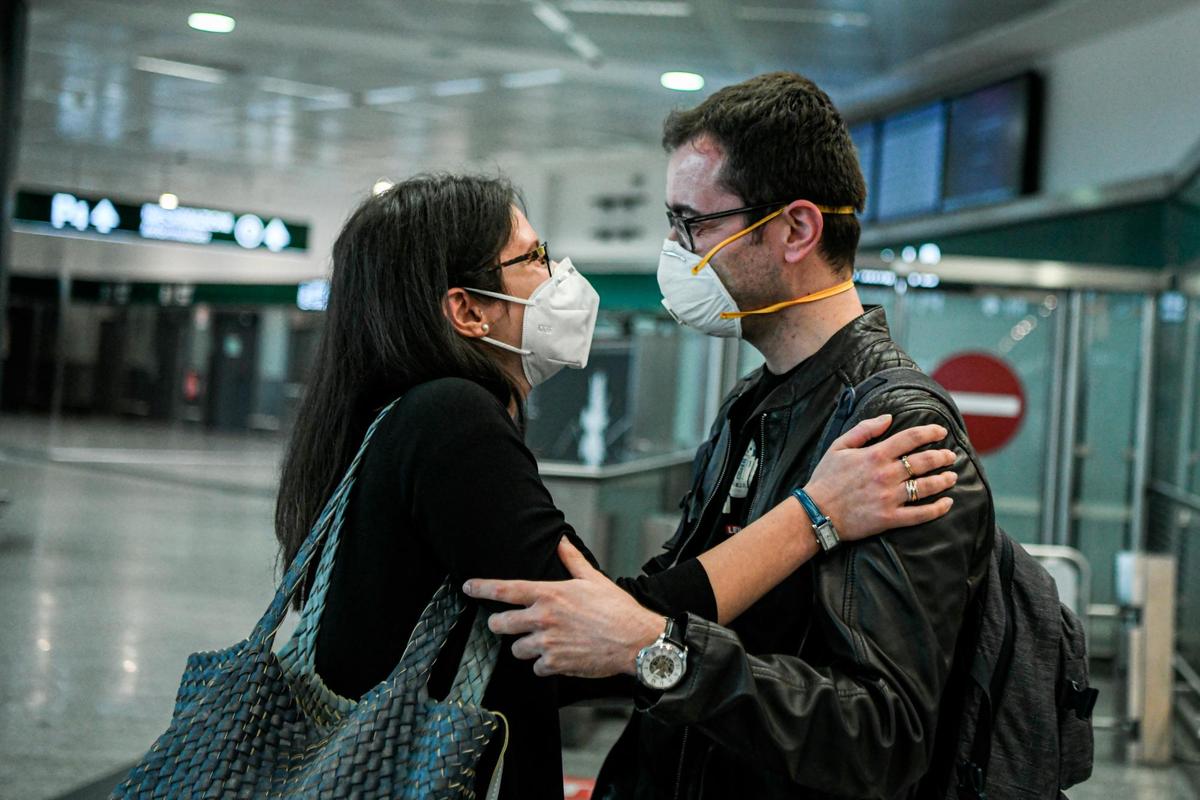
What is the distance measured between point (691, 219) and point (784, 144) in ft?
0.61

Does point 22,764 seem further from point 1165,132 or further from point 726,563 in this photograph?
point 1165,132

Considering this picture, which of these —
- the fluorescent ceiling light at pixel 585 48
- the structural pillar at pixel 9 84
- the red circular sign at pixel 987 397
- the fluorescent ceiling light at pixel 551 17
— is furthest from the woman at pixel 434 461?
the fluorescent ceiling light at pixel 585 48

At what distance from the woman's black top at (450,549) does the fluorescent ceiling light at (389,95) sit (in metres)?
9.53

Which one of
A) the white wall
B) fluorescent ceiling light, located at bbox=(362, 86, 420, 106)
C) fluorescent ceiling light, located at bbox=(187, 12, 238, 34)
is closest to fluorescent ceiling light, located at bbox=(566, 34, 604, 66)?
fluorescent ceiling light, located at bbox=(362, 86, 420, 106)

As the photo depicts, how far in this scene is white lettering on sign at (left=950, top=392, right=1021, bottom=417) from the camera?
648cm

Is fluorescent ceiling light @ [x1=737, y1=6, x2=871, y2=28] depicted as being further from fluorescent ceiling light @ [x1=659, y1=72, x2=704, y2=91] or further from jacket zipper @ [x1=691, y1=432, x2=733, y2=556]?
jacket zipper @ [x1=691, y1=432, x2=733, y2=556]

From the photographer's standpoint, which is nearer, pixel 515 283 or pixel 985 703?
pixel 985 703

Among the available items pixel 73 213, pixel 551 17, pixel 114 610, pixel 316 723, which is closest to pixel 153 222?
pixel 73 213

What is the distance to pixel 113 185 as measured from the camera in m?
17.2

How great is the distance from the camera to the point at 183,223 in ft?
41.7

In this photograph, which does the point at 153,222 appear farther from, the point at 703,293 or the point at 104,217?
the point at 703,293

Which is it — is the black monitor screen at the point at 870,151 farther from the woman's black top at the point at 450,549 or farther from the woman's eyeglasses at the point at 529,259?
the woman's black top at the point at 450,549

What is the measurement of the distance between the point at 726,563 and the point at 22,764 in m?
3.47

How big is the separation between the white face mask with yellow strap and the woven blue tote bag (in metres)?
0.59
